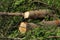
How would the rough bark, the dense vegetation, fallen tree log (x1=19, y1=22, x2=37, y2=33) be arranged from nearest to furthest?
the dense vegetation
fallen tree log (x1=19, y1=22, x2=37, y2=33)
the rough bark

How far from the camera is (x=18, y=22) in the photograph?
24.5 ft

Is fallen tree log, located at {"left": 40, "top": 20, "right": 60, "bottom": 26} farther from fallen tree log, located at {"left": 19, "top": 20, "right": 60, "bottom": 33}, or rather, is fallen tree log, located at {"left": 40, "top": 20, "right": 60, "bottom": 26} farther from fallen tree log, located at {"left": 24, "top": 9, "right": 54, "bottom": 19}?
fallen tree log, located at {"left": 24, "top": 9, "right": 54, "bottom": 19}

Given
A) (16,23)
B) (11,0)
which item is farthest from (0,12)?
(11,0)

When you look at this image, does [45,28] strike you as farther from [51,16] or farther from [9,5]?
[9,5]

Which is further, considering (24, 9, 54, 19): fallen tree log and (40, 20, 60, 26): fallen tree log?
(24, 9, 54, 19): fallen tree log

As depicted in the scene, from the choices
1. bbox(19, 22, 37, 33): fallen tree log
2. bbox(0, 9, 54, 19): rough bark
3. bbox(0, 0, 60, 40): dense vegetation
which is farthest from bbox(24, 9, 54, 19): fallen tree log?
bbox(19, 22, 37, 33): fallen tree log

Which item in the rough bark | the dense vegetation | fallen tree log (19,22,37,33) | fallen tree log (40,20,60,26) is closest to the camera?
the dense vegetation

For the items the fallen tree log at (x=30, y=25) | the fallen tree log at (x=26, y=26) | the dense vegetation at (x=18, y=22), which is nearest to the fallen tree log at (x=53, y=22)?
the fallen tree log at (x=30, y=25)

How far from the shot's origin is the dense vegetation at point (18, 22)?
675cm

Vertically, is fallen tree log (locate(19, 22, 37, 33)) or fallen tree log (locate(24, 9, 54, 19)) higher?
fallen tree log (locate(24, 9, 54, 19))

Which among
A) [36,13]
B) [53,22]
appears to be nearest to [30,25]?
[36,13]

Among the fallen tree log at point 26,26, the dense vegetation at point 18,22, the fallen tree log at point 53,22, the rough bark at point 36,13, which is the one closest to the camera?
the dense vegetation at point 18,22

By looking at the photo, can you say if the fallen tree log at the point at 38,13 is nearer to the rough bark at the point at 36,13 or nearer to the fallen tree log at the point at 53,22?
the rough bark at the point at 36,13

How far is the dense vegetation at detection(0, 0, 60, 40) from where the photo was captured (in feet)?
22.2
